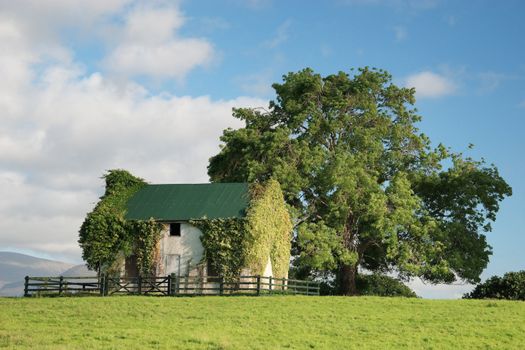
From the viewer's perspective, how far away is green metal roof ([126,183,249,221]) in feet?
134

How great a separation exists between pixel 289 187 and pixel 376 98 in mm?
9881

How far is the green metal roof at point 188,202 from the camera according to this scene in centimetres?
4094

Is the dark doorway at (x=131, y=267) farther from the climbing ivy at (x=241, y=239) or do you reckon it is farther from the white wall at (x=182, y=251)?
the climbing ivy at (x=241, y=239)

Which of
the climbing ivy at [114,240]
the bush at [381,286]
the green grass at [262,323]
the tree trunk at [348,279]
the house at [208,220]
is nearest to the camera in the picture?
the green grass at [262,323]

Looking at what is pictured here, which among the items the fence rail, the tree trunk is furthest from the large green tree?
the fence rail

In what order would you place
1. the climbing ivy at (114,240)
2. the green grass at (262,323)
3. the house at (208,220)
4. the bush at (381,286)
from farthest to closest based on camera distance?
the bush at (381,286)
the climbing ivy at (114,240)
the house at (208,220)
the green grass at (262,323)

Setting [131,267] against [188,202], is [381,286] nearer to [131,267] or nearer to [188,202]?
[188,202]

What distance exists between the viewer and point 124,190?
4450cm

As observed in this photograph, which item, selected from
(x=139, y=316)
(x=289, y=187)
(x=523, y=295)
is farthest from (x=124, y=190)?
(x=523, y=295)

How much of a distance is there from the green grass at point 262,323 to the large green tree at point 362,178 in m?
11.4

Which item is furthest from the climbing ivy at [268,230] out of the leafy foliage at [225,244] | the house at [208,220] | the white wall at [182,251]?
the white wall at [182,251]

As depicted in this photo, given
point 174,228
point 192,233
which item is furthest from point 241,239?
point 174,228

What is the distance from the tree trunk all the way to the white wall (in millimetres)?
12389

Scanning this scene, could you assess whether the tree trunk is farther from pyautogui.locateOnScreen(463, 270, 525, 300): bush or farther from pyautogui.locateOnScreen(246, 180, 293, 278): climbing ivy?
pyautogui.locateOnScreen(463, 270, 525, 300): bush
